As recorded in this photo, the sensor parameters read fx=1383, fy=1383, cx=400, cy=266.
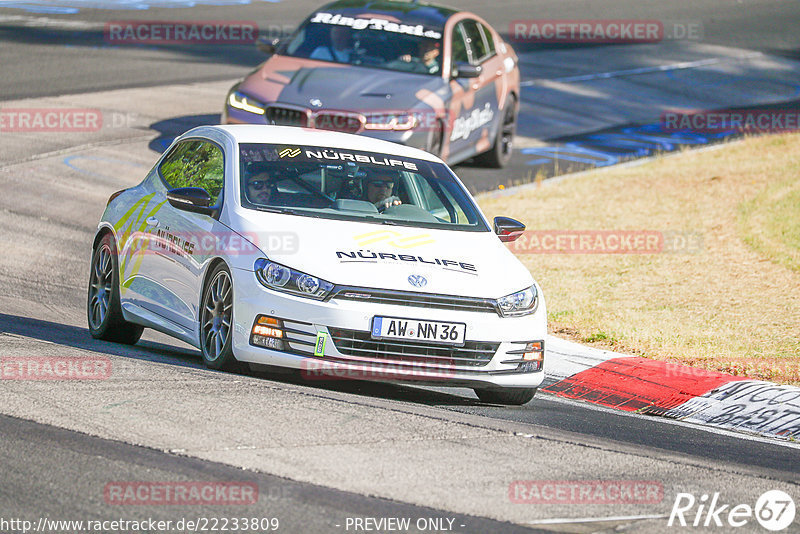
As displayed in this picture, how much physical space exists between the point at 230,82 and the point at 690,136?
25.7ft

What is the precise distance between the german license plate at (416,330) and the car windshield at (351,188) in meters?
1.09

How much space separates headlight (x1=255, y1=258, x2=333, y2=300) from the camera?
306 inches

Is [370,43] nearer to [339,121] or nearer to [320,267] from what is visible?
[339,121]

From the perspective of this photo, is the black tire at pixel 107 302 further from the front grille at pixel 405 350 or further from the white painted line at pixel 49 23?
the white painted line at pixel 49 23

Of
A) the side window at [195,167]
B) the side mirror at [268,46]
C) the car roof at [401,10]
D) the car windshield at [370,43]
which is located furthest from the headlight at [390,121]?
Answer: the side window at [195,167]

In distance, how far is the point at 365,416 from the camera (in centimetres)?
711

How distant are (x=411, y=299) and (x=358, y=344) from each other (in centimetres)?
39

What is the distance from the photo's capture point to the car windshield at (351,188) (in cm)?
877

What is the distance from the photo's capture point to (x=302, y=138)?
9.54 meters

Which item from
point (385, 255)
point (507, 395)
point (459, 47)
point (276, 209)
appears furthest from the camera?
point (459, 47)

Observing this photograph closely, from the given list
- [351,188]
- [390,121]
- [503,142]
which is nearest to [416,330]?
[351,188]

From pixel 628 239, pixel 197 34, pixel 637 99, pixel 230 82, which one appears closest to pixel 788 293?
pixel 628 239

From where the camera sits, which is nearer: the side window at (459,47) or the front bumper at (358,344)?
the front bumper at (358,344)

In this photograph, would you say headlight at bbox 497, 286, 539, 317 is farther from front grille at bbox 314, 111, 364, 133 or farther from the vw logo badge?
front grille at bbox 314, 111, 364, 133
